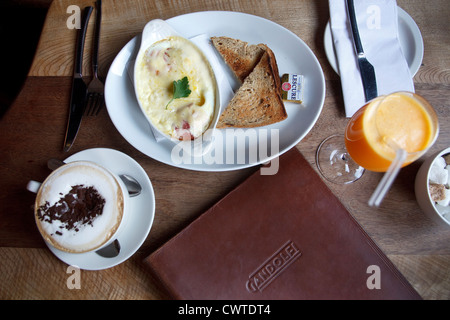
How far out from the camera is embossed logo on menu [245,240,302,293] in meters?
1.05

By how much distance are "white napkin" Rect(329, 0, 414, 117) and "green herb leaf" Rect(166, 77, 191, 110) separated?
550 mm

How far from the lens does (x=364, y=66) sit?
3.69ft

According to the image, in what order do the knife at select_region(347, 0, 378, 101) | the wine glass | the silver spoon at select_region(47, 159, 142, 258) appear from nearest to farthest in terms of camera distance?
1. the wine glass
2. the silver spoon at select_region(47, 159, 142, 258)
3. the knife at select_region(347, 0, 378, 101)

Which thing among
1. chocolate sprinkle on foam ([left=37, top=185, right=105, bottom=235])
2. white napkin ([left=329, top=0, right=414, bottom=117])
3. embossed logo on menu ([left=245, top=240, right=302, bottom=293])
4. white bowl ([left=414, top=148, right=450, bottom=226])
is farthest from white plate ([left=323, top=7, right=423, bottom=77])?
chocolate sprinkle on foam ([left=37, top=185, right=105, bottom=235])

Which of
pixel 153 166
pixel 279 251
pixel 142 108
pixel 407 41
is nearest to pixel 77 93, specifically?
pixel 142 108

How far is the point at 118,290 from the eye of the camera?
1.05 meters

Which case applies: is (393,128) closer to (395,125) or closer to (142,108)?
(395,125)

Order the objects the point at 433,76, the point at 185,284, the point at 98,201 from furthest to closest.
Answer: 1. the point at 433,76
2. the point at 185,284
3. the point at 98,201

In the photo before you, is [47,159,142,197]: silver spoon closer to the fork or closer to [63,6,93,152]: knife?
[63,6,93,152]: knife

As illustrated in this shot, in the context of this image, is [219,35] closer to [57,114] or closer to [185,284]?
[57,114]

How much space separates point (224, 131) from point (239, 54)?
0.29 metres

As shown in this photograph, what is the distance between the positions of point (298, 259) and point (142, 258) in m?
0.53

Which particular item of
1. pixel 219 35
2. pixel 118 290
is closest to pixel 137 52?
pixel 219 35
